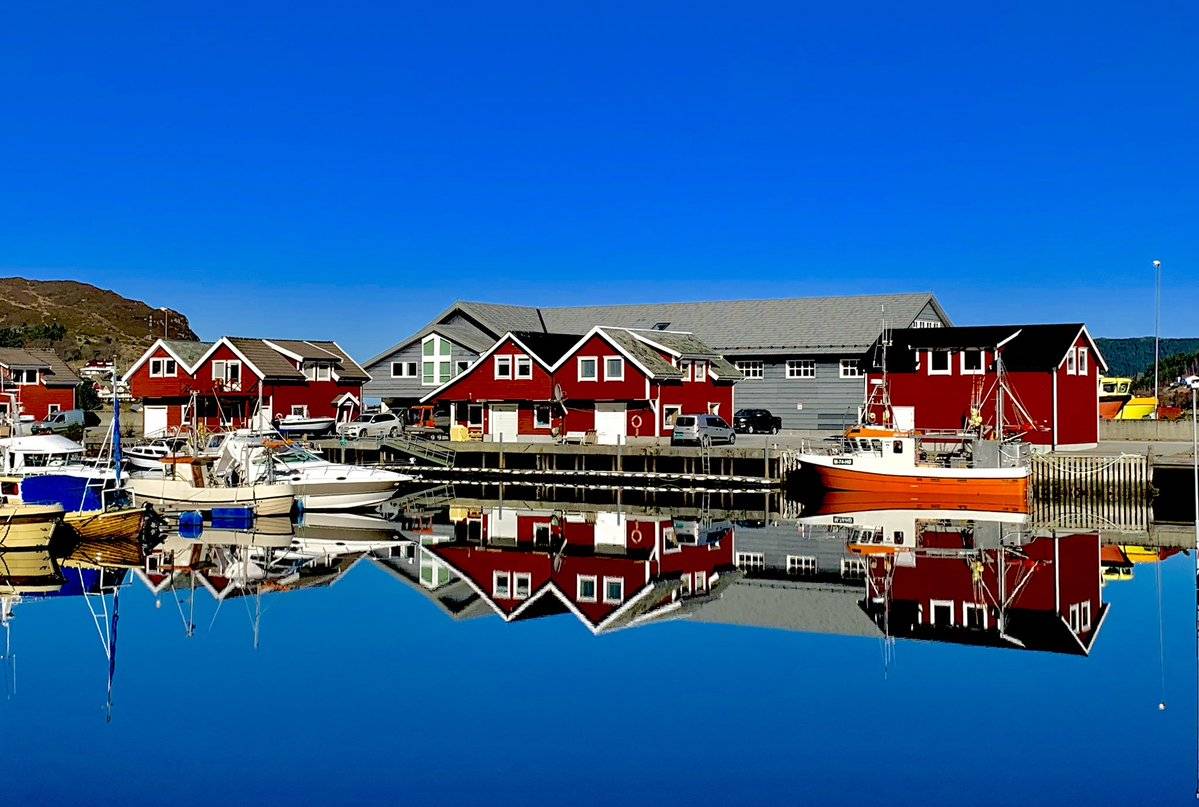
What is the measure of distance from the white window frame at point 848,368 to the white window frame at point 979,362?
27.8ft

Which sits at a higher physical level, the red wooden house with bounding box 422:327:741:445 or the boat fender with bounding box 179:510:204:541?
the red wooden house with bounding box 422:327:741:445

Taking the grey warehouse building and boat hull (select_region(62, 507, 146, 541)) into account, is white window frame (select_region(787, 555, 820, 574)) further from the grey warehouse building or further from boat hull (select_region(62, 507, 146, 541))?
the grey warehouse building

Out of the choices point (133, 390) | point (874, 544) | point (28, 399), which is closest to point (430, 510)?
point (874, 544)

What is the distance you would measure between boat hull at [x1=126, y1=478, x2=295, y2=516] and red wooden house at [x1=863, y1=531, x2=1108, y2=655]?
1922 cm

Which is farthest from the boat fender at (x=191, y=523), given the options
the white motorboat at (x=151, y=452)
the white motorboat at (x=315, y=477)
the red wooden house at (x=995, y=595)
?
the red wooden house at (x=995, y=595)

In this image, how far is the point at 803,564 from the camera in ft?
116

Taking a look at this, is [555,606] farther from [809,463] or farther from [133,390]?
[133,390]

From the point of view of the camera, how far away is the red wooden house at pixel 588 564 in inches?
1148

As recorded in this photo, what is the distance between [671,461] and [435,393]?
15.1 m

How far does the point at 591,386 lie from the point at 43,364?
3829 cm

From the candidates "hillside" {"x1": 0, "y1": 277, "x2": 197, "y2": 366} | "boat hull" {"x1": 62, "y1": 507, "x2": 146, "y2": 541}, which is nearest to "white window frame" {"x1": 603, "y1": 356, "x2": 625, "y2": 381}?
"boat hull" {"x1": 62, "y1": 507, "x2": 146, "y2": 541}

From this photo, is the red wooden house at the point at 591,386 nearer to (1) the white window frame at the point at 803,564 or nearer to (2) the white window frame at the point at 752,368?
(2) the white window frame at the point at 752,368

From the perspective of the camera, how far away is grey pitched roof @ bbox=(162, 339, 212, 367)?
7531cm

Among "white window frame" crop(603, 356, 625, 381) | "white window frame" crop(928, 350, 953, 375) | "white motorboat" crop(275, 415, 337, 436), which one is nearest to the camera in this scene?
"white window frame" crop(928, 350, 953, 375)
